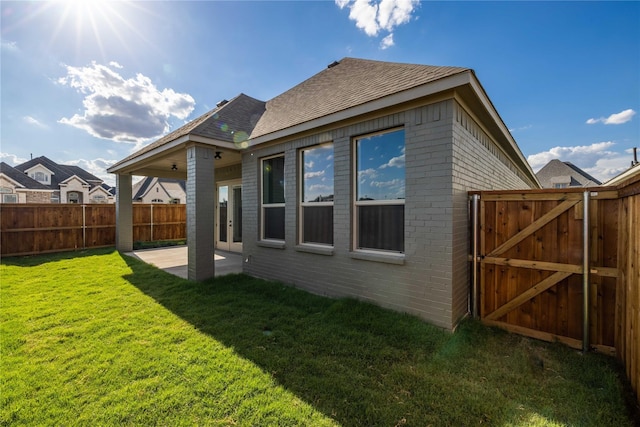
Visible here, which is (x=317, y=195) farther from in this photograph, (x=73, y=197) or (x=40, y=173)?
(x=40, y=173)

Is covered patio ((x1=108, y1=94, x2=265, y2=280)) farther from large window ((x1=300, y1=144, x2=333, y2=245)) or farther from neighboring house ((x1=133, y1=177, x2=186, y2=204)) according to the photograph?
neighboring house ((x1=133, y1=177, x2=186, y2=204))

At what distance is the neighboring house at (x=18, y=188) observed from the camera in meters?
21.8

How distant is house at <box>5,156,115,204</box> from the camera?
74.0ft

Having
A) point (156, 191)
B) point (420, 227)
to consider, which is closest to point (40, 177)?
point (156, 191)

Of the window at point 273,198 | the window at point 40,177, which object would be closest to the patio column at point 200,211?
the window at point 273,198

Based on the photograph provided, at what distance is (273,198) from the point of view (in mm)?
6023

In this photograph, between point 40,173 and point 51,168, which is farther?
point 51,168

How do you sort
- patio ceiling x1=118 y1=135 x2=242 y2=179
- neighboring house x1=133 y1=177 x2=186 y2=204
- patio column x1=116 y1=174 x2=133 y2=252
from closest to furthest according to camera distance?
patio ceiling x1=118 y1=135 x2=242 y2=179, patio column x1=116 y1=174 x2=133 y2=252, neighboring house x1=133 y1=177 x2=186 y2=204

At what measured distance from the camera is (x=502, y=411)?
215cm

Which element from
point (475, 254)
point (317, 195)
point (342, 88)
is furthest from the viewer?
point (342, 88)

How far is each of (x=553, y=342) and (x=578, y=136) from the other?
2401 centimetres

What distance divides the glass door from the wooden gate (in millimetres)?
7764

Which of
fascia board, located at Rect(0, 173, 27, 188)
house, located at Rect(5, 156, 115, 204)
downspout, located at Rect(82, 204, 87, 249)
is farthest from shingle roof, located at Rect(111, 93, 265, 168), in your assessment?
house, located at Rect(5, 156, 115, 204)

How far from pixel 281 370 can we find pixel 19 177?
3461 centimetres
